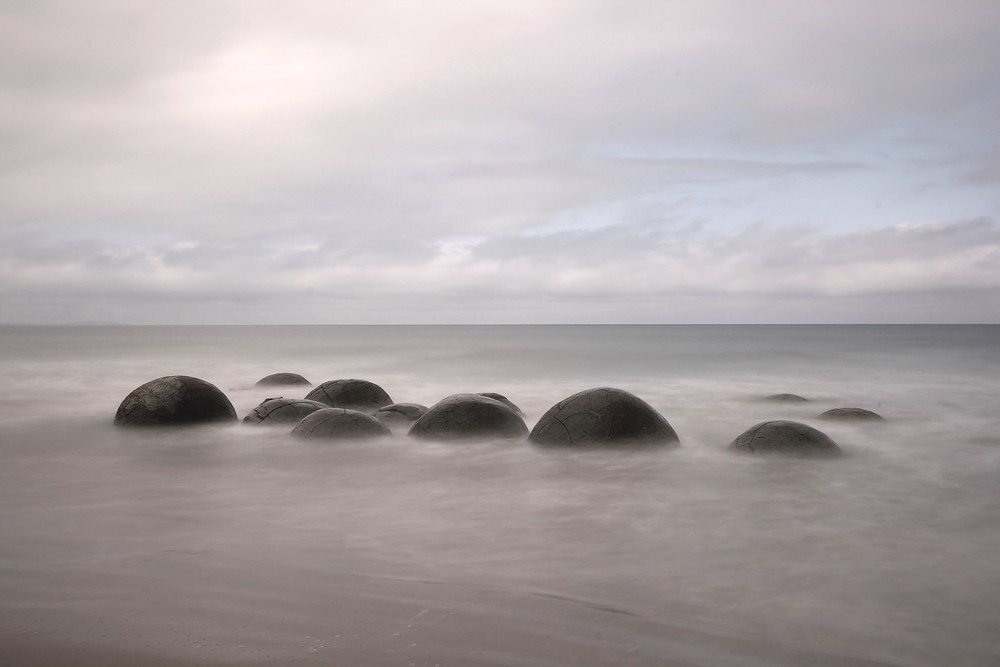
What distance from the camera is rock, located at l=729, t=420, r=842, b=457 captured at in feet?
31.8

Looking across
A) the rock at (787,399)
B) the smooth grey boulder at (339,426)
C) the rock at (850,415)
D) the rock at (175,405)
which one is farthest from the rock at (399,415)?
the rock at (787,399)

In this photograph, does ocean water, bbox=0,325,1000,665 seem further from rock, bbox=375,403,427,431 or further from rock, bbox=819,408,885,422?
rock, bbox=819,408,885,422

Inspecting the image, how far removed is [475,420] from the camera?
10.6 meters

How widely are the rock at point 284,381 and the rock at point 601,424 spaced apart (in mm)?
12815

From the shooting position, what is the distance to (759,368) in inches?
1363

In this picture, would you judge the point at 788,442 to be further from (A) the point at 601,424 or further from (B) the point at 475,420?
(B) the point at 475,420

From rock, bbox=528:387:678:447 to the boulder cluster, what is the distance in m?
0.01

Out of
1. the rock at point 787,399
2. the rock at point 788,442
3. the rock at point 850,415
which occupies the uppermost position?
the rock at point 788,442

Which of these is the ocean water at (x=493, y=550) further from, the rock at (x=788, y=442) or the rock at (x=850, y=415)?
the rock at (x=850, y=415)

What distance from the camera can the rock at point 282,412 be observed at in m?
12.0

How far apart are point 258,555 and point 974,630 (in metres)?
4.72

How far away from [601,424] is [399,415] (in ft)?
12.8

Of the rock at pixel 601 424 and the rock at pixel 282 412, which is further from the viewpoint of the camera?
the rock at pixel 282 412

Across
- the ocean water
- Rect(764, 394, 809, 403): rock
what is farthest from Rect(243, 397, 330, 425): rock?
Rect(764, 394, 809, 403): rock
